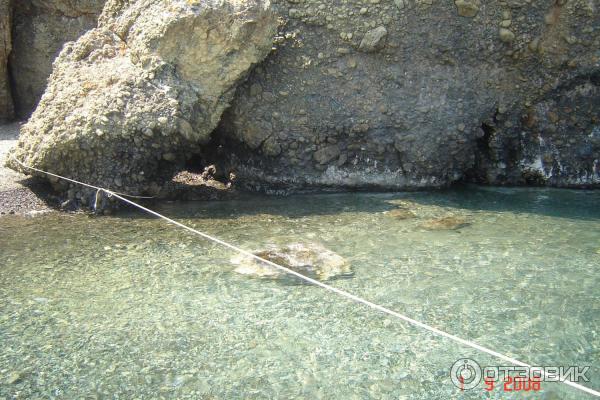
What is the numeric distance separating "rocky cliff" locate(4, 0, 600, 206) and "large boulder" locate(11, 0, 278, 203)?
0.04 m

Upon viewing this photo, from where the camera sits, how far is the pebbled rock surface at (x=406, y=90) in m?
7.29

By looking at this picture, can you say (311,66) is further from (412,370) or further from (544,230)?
(412,370)

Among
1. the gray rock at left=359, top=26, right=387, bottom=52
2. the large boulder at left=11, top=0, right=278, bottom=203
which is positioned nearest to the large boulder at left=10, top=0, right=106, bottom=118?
the large boulder at left=11, top=0, right=278, bottom=203

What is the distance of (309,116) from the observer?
24.0 ft

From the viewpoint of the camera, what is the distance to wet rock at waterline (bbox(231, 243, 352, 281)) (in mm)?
5028

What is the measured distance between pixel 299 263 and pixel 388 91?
318cm

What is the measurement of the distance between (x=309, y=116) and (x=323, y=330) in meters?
3.76

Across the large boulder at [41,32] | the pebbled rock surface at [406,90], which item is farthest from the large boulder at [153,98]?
the large boulder at [41,32]

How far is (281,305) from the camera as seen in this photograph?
4508 mm

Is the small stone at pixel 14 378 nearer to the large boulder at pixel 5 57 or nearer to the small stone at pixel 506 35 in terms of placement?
the small stone at pixel 506 35

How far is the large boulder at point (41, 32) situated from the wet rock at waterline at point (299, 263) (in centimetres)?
675

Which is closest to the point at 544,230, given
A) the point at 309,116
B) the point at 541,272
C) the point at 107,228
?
the point at 541,272
